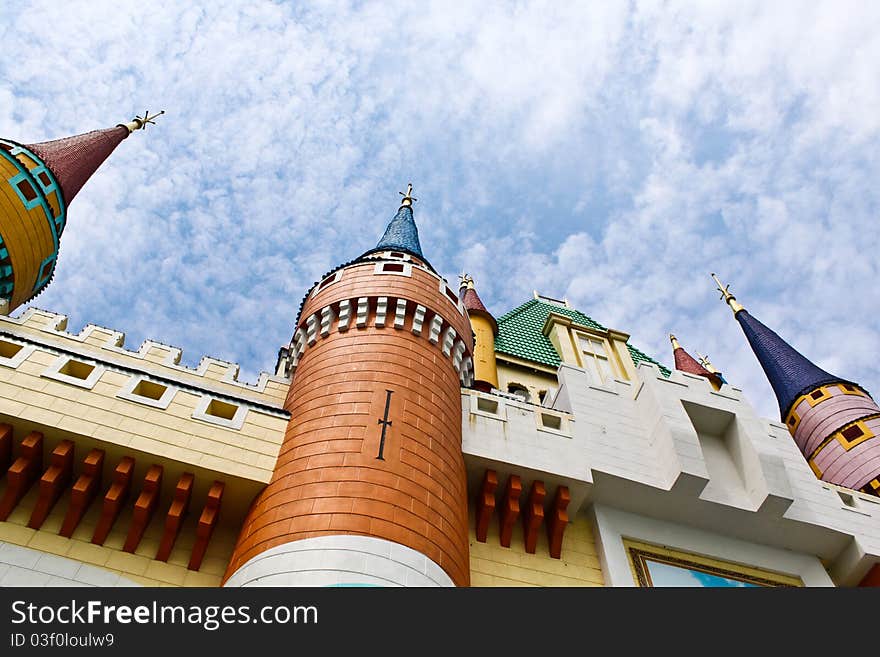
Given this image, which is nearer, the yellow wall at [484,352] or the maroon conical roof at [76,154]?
the yellow wall at [484,352]

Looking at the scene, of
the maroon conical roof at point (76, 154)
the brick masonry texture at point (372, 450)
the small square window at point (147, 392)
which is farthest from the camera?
the maroon conical roof at point (76, 154)

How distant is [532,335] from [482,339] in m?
3.17

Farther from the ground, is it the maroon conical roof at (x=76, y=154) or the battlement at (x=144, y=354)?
the maroon conical roof at (x=76, y=154)

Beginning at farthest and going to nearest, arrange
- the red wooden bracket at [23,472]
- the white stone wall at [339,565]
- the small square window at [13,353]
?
the small square window at [13,353] → the red wooden bracket at [23,472] → the white stone wall at [339,565]

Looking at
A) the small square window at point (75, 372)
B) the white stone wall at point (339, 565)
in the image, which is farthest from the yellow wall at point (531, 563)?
the small square window at point (75, 372)

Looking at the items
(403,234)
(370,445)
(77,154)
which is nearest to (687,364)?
(403,234)

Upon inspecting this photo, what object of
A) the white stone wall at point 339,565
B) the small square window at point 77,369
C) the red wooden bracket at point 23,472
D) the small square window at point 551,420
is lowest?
the white stone wall at point 339,565

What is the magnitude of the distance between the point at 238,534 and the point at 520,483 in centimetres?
471

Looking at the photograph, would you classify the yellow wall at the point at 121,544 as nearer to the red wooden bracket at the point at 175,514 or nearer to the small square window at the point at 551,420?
the red wooden bracket at the point at 175,514

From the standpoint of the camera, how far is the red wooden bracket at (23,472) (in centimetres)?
902

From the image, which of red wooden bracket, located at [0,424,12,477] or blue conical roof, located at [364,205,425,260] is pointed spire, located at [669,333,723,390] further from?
red wooden bracket, located at [0,424,12,477]

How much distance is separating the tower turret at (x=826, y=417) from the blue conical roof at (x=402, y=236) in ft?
46.1
